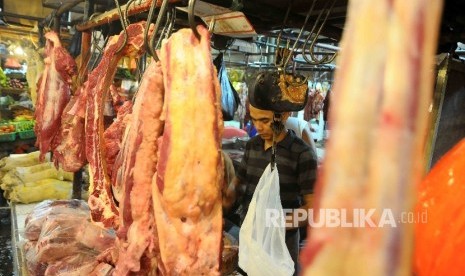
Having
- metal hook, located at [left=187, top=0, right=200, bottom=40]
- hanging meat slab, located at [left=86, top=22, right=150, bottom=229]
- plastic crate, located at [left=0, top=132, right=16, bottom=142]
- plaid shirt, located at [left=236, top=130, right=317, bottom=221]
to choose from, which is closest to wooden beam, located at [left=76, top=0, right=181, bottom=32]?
hanging meat slab, located at [left=86, top=22, right=150, bottom=229]

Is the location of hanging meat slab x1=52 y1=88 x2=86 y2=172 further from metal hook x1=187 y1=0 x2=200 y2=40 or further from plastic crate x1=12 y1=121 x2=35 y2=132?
plastic crate x1=12 y1=121 x2=35 y2=132

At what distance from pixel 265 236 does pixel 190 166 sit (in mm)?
1153

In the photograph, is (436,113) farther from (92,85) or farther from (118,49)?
(92,85)

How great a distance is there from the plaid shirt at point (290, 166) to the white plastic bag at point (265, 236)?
65 centimetres

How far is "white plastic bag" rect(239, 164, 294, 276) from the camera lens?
217 centimetres

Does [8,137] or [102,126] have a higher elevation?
[102,126]

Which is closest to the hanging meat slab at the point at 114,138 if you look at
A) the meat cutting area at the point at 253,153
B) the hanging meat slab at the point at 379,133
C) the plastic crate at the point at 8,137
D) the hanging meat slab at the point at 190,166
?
the meat cutting area at the point at 253,153

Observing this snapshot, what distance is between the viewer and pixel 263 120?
9.35 feet

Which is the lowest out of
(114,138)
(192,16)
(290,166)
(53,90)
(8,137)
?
(8,137)

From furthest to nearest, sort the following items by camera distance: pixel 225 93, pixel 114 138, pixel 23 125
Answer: pixel 23 125
pixel 225 93
pixel 114 138

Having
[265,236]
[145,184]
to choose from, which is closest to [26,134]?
[265,236]

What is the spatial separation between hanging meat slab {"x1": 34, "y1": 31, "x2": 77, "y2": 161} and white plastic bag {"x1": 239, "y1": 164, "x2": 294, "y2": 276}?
1.77m

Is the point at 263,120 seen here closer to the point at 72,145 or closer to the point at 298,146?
the point at 298,146

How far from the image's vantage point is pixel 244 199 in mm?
3232
